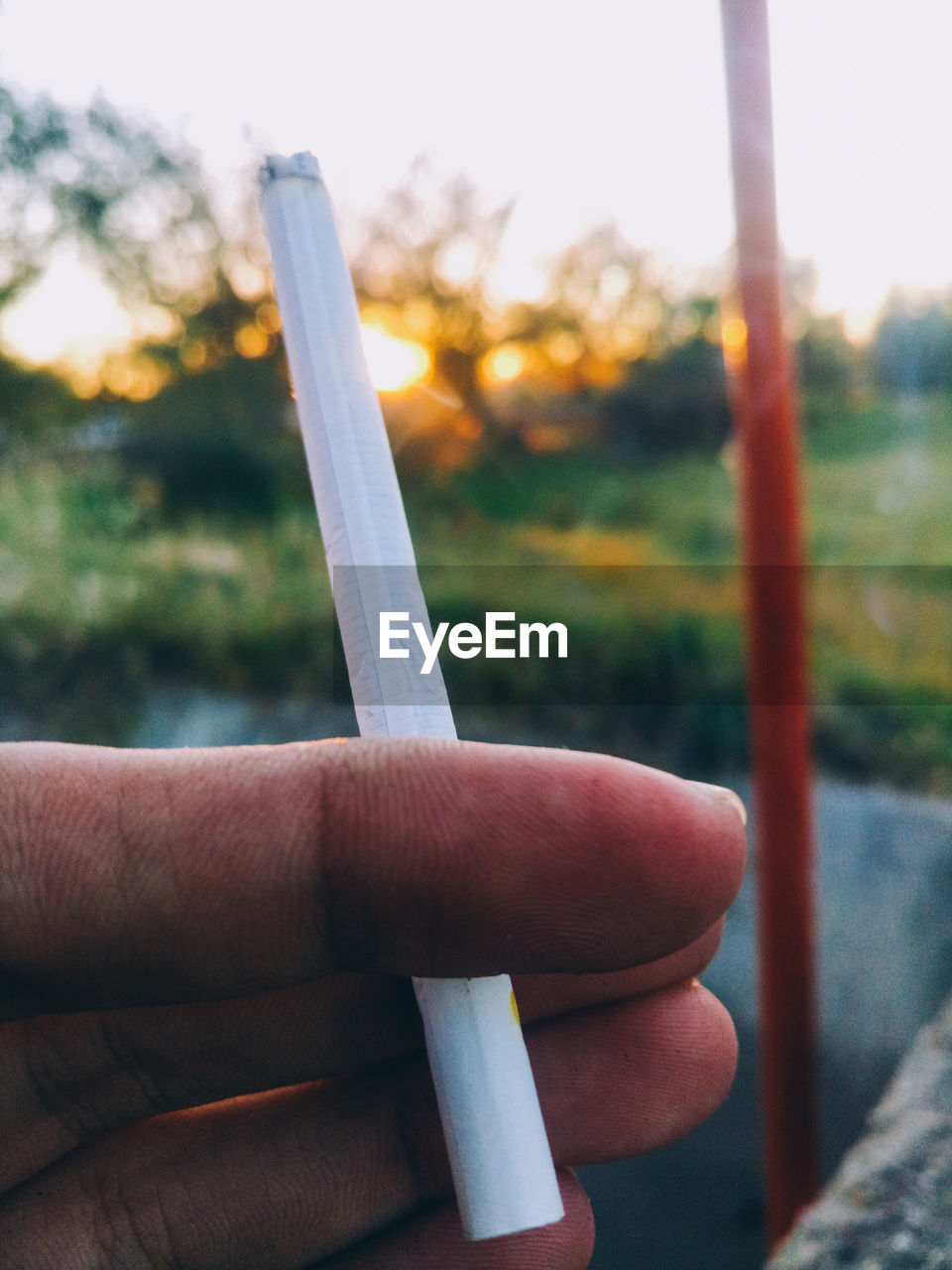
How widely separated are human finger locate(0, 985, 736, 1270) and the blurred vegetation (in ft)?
1.53

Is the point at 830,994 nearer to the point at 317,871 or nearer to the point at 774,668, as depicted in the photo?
the point at 774,668

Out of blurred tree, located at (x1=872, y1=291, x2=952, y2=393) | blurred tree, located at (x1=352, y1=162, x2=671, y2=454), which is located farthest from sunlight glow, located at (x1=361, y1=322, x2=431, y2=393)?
blurred tree, located at (x1=872, y1=291, x2=952, y2=393)

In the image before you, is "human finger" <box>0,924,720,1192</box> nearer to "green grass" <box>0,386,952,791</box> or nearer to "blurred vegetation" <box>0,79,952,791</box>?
"blurred vegetation" <box>0,79,952,791</box>

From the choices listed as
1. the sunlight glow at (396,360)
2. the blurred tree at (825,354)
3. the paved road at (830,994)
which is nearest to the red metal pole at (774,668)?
the paved road at (830,994)

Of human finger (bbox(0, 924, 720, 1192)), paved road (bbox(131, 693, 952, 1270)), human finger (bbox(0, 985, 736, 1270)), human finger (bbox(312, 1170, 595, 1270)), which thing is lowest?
paved road (bbox(131, 693, 952, 1270))

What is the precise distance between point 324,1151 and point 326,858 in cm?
16

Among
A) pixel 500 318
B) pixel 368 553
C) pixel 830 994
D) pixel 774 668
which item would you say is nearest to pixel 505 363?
pixel 500 318

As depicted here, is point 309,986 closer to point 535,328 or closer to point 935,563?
point 535,328

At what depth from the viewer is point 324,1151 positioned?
0.96ft

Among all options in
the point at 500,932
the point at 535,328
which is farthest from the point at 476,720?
the point at 500,932

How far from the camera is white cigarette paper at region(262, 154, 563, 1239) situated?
0.65 ft

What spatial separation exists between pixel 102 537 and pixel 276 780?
837 millimetres

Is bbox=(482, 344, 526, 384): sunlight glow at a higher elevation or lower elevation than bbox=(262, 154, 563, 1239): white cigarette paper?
higher

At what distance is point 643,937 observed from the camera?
0.68 ft
